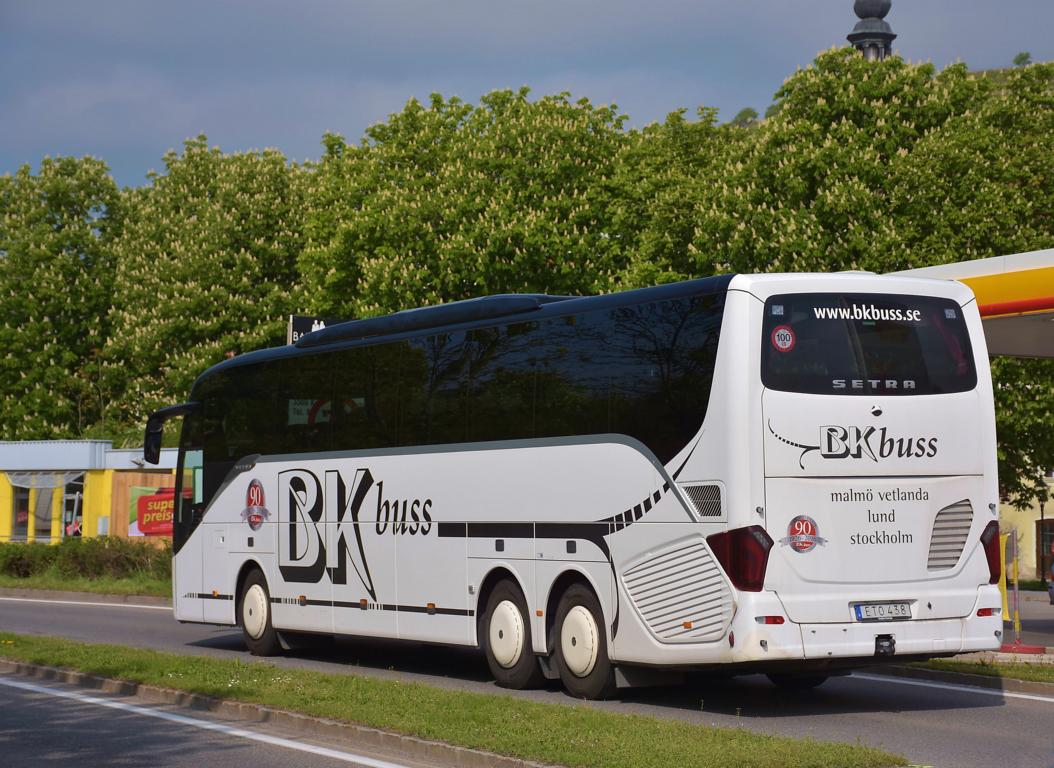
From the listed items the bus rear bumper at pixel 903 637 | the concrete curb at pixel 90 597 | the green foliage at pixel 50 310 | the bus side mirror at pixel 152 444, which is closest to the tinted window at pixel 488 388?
the bus side mirror at pixel 152 444

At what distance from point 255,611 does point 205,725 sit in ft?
25.7

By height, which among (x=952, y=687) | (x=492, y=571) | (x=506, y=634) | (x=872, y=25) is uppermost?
(x=872, y=25)

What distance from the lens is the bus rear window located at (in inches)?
521

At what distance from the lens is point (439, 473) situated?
16875 millimetres

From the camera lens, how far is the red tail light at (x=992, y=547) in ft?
45.3

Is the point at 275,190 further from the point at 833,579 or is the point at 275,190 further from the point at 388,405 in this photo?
the point at 833,579

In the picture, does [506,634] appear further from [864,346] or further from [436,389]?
[864,346]

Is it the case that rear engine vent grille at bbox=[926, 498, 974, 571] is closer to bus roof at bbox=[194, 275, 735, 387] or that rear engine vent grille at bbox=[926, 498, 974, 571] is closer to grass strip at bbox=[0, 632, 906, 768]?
bus roof at bbox=[194, 275, 735, 387]

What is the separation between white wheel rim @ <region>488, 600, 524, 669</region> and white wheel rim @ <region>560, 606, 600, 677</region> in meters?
0.73

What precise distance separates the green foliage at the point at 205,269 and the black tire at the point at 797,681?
4143 centimetres

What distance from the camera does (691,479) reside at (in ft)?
43.9

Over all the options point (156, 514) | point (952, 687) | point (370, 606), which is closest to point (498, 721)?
point (952, 687)

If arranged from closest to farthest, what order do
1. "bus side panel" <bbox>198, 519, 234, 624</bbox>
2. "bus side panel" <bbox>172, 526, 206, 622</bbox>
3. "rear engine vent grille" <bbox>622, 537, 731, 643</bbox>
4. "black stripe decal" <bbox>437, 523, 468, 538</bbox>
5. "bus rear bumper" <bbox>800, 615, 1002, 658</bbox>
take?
"bus rear bumper" <bbox>800, 615, 1002, 658</bbox>, "rear engine vent grille" <bbox>622, 537, 731, 643</bbox>, "black stripe decal" <bbox>437, 523, 468, 538</bbox>, "bus side panel" <bbox>198, 519, 234, 624</bbox>, "bus side panel" <bbox>172, 526, 206, 622</bbox>

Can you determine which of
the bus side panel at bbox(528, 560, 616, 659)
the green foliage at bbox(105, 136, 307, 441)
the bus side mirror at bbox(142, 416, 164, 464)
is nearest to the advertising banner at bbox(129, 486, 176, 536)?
the green foliage at bbox(105, 136, 307, 441)
